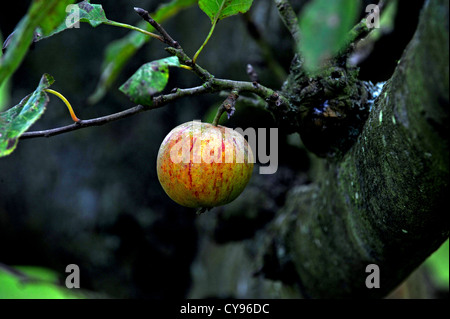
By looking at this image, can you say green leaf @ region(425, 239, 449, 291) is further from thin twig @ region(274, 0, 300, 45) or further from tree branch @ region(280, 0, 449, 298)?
thin twig @ region(274, 0, 300, 45)

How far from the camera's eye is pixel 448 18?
397mm

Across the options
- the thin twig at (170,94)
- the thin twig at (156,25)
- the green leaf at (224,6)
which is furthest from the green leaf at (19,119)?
the green leaf at (224,6)

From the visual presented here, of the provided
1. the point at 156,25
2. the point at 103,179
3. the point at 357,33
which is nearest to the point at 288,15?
the point at 357,33

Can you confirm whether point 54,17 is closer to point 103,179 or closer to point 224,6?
Result: point 224,6

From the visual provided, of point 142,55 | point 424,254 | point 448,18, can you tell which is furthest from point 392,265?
point 142,55

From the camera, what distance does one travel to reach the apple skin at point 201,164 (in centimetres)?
66

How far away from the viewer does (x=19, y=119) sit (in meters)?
0.56

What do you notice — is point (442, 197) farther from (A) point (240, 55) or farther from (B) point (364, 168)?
(A) point (240, 55)

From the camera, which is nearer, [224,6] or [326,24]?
[326,24]

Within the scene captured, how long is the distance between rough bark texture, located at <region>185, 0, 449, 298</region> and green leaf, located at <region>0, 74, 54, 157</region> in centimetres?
47

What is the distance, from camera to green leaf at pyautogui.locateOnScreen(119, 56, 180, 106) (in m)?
0.52

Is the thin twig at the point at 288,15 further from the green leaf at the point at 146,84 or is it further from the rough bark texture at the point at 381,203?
the green leaf at the point at 146,84

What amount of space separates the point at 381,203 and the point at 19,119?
1.82ft

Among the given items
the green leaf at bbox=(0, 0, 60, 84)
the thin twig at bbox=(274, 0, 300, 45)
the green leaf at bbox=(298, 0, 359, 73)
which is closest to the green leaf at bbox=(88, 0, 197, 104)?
the thin twig at bbox=(274, 0, 300, 45)
